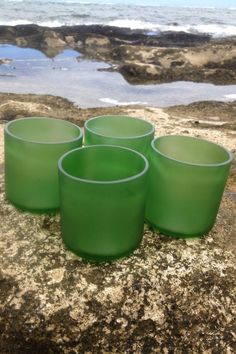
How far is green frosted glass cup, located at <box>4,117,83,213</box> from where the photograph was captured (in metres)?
2.45

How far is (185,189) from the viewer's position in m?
2.38

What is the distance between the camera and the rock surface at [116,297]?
7.07 ft

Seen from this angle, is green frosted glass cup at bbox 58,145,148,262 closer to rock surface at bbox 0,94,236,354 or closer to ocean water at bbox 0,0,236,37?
rock surface at bbox 0,94,236,354

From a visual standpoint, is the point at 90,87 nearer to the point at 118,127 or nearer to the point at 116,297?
the point at 118,127

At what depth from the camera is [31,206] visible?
2.67 metres

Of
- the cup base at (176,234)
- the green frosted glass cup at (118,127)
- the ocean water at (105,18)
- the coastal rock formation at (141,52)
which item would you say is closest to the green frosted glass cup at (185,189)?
the cup base at (176,234)

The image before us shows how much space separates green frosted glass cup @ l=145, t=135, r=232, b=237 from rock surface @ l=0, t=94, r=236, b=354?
0.41ft

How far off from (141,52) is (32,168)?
1058 cm

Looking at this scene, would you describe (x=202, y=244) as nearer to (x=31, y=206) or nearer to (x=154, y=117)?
(x=31, y=206)

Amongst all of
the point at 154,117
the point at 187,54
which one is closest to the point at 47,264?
the point at 154,117

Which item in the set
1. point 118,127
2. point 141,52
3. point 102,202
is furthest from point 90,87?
point 102,202

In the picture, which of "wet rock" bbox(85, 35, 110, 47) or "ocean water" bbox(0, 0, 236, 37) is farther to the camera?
"ocean water" bbox(0, 0, 236, 37)

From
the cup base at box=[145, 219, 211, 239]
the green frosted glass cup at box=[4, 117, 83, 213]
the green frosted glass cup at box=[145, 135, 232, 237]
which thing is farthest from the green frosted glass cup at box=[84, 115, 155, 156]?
the cup base at box=[145, 219, 211, 239]

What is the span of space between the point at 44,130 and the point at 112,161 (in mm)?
699
